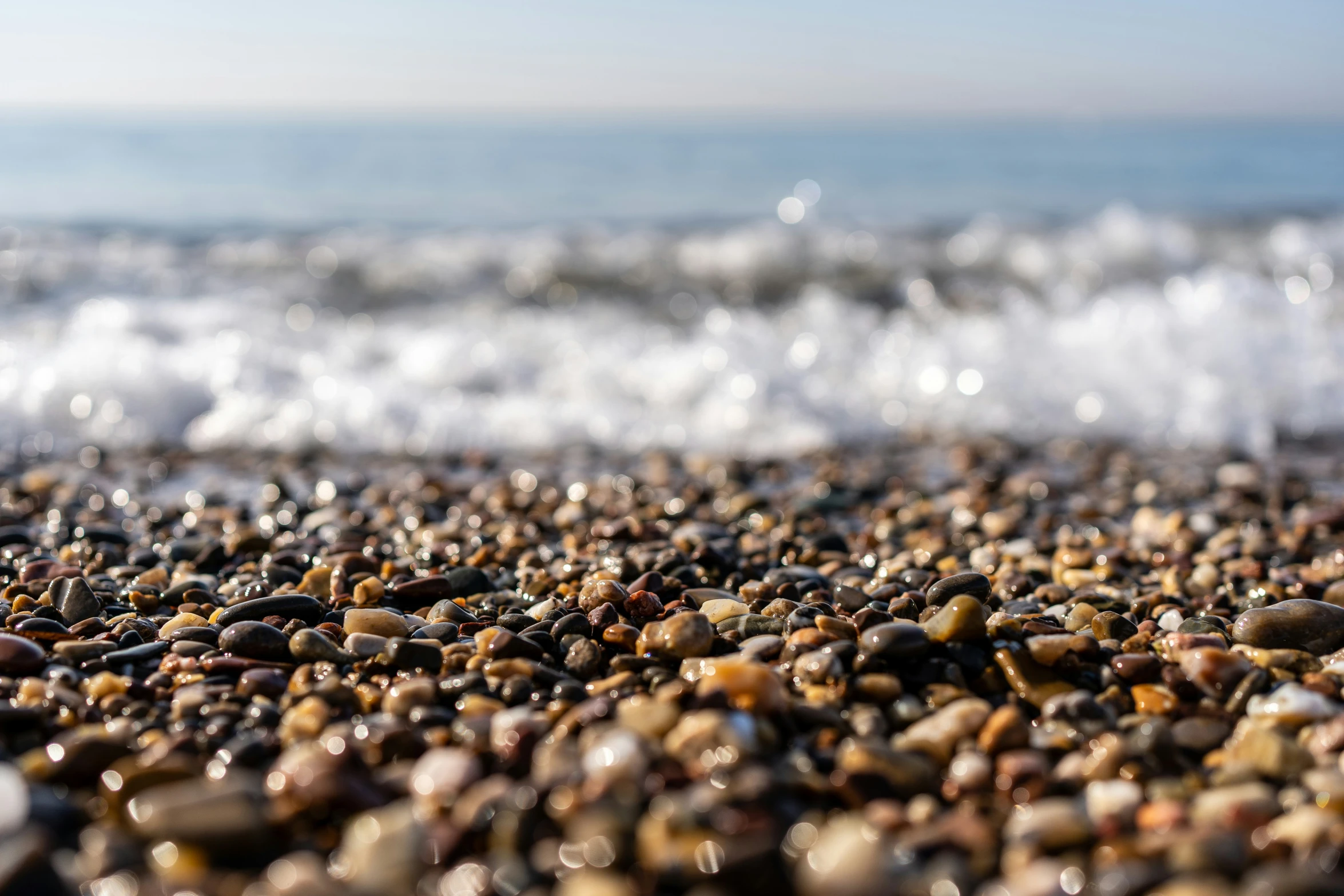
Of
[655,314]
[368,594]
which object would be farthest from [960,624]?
[655,314]

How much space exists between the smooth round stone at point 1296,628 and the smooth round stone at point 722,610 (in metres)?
1.25

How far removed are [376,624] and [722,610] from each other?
0.90 m

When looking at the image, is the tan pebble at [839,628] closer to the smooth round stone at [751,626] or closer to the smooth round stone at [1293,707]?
the smooth round stone at [751,626]

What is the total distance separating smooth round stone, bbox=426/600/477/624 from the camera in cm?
264

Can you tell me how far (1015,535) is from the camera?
3.92 meters

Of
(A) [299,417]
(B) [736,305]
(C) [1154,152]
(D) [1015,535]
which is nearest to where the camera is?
(D) [1015,535]

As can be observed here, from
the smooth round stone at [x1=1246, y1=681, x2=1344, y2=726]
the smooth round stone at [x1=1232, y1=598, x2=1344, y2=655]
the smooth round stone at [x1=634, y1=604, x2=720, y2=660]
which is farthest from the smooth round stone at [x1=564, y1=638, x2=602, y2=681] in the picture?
the smooth round stone at [x1=1232, y1=598, x2=1344, y2=655]

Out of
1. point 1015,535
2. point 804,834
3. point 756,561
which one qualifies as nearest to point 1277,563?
point 1015,535

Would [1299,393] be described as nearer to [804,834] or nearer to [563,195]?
[804,834]

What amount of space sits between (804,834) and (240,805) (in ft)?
3.00

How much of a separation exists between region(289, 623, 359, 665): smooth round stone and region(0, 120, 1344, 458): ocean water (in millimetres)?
3034

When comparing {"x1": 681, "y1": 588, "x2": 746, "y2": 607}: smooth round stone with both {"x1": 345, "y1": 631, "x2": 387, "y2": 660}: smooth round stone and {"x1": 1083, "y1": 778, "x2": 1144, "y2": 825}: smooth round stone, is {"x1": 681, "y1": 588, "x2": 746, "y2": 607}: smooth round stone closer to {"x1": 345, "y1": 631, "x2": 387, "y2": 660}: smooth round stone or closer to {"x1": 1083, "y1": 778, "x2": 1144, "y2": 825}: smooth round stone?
{"x1": 345, "y1": 631, "x2": 387, "y2": 660}: smooth round stone

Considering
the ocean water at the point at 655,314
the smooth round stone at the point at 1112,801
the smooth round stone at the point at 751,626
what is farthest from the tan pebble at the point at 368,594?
the ocean water at the point at 655,314

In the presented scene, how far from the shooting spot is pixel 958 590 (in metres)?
2.58
